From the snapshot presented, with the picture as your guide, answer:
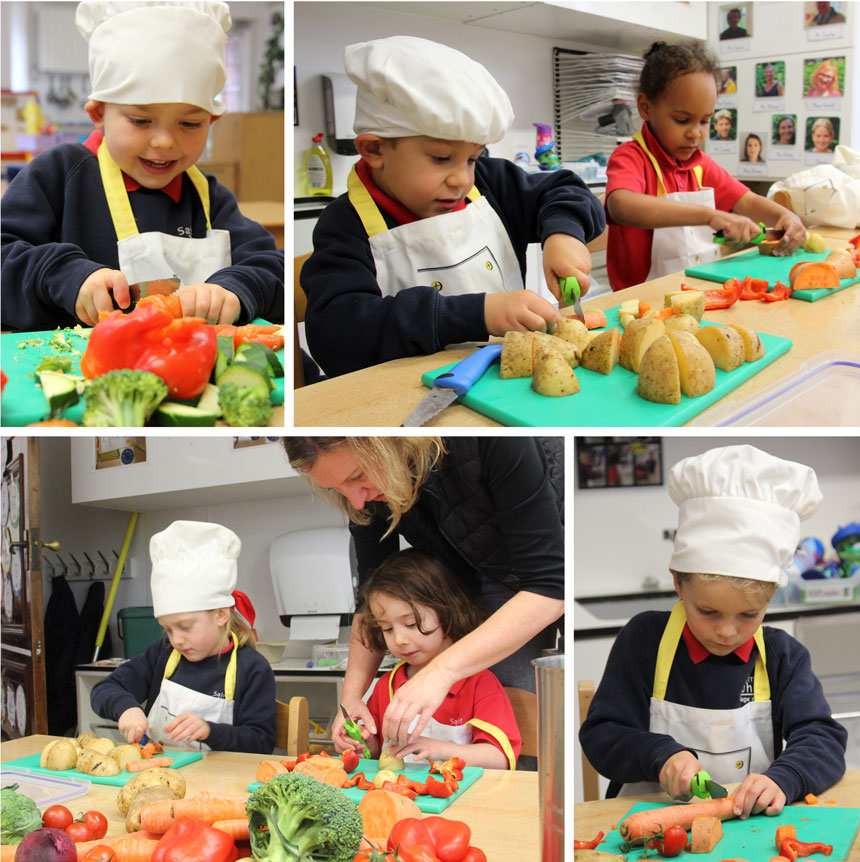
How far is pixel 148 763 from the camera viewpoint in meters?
0.96

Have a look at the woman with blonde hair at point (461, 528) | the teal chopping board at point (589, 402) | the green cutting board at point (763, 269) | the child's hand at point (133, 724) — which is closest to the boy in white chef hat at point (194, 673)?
the child's hand at point (133, 724)

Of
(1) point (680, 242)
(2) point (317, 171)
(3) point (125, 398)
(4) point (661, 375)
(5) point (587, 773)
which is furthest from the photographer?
(2) point (317, 171)

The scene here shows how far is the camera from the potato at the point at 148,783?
87cm

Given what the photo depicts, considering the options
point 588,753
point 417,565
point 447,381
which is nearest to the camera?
point 447,381

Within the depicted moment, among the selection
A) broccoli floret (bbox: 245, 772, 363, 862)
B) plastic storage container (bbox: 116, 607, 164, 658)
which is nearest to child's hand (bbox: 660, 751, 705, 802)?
broccoli floret (bbox: 245, 772, 363, 862)

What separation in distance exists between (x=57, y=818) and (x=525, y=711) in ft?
1.62

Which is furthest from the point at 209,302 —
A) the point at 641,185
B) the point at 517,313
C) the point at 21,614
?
Result: the point at 641,185

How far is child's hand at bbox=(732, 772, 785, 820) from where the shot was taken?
92cm

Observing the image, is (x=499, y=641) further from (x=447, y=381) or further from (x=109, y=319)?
(x=109, y=319)

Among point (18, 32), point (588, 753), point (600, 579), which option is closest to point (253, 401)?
point (18, 32)

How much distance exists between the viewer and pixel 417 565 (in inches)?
37.7

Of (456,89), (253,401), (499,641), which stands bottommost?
(499,641)

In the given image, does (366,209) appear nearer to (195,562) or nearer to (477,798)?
(195,562)

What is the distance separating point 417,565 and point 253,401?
0.32 m
